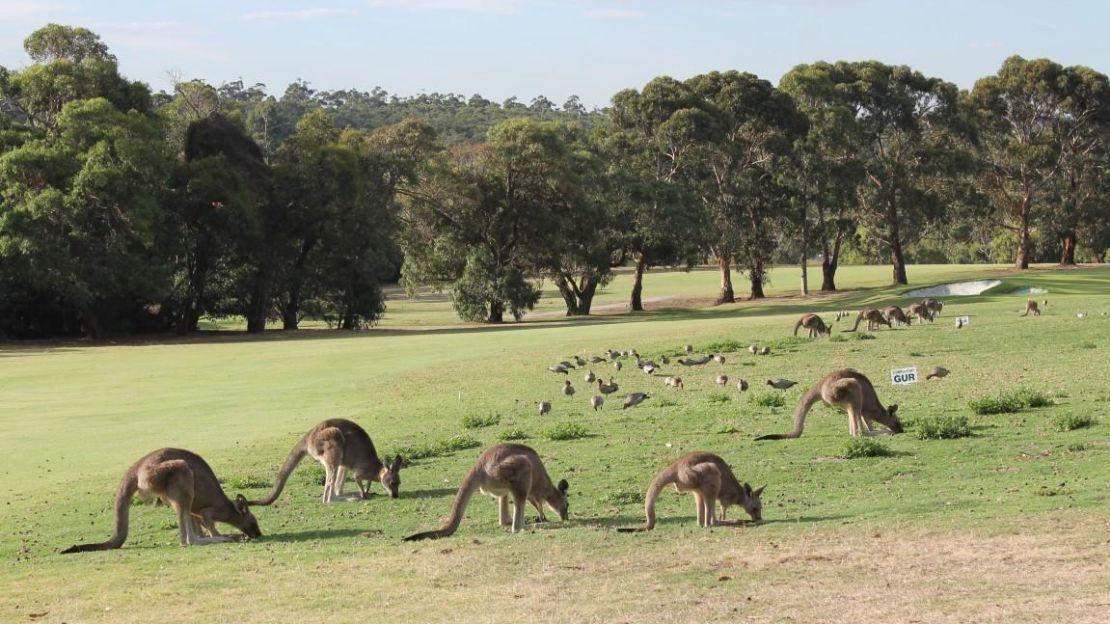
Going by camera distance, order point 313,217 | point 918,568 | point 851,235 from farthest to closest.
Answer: point 851,235 < point 313,217 < point 918,568

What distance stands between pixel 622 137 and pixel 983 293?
20.3 meters

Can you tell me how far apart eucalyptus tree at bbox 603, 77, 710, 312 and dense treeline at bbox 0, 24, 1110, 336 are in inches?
5.3

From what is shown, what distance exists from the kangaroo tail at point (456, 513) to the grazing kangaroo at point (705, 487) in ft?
4.61

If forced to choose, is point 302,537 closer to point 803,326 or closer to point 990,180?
point 803,326

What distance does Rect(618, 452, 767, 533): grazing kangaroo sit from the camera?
35.6ft

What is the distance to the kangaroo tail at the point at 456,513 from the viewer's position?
1099cm

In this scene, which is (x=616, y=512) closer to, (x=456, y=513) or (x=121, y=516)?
(x=456, y=513)

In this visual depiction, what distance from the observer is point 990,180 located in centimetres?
7906

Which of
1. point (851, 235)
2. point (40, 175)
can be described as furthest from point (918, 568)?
point (851, 235)

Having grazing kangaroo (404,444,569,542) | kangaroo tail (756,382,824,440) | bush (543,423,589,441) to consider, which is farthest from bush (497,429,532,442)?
grazing kangaroo (404,444,569,542)

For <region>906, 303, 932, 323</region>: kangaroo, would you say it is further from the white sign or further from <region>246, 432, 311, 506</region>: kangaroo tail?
<region>246, 432, 311, 506</region>: kangaroo tail

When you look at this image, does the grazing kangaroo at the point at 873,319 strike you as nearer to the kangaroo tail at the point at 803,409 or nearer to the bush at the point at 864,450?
the kangaroo tail at the point at 803,409

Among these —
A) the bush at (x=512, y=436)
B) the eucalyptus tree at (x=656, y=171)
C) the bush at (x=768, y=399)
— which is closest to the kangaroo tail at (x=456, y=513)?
the bush at (x=512, y=436)

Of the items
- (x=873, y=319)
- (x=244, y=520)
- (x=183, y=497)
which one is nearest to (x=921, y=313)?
(x=873, y=319)
